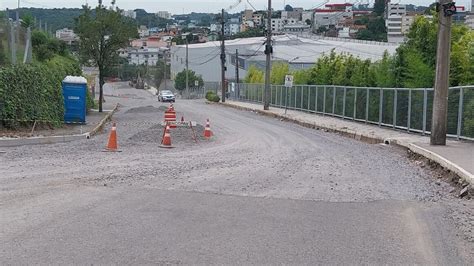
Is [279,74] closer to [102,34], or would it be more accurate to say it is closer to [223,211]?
[102,34]

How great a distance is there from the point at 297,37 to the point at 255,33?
19758 millimetres

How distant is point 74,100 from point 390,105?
516 inches

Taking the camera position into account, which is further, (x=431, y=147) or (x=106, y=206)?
(x=431, y=147)

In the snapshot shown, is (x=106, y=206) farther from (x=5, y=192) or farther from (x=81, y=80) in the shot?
(x=81, y=80)

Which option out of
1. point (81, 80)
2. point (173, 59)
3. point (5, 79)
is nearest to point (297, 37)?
point (173, 59)

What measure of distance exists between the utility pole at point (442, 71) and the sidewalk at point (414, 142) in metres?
0.50

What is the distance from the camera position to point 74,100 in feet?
88.5

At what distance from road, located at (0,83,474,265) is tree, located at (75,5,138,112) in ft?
73.6

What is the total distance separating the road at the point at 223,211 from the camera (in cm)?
716

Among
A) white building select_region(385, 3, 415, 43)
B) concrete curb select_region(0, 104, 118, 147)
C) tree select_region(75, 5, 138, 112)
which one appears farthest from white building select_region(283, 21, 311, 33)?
concrete curb select_region(0, 104, 118, 147)

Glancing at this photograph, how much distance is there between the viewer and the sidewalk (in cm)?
1452

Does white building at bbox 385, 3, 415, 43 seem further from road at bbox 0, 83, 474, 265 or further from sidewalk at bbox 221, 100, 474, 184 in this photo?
road at bbox 0, 83, 474, 265

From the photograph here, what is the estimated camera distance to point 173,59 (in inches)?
5728

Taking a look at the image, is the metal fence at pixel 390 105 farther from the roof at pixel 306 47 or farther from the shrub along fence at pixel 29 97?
the roof at pixel 306 47
